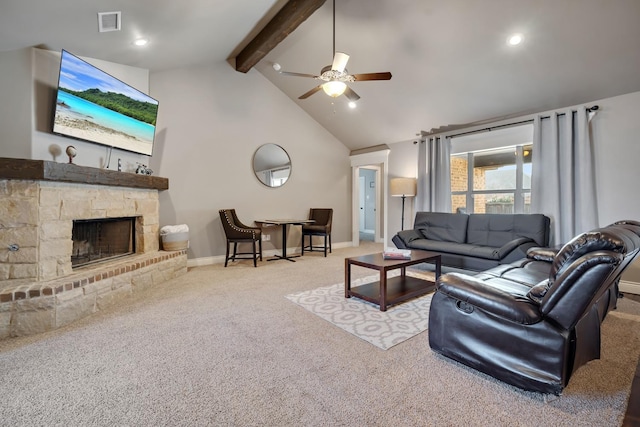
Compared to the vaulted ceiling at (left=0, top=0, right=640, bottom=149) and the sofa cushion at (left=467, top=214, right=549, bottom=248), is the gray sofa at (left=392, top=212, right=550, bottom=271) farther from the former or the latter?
the vaulted ceiling at (left=0, top=0, right=640, bottom=149)

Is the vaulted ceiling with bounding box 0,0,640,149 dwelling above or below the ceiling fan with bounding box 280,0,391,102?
above

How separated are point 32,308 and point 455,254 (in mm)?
4275

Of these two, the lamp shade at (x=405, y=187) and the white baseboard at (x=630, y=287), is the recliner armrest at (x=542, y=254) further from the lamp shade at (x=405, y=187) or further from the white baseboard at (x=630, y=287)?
the lamp shade at (x=405, y=187)

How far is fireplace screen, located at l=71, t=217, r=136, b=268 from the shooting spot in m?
3.12

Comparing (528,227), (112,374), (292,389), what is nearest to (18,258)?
(112,374)

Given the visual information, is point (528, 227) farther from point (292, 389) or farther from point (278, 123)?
point (278, 123)

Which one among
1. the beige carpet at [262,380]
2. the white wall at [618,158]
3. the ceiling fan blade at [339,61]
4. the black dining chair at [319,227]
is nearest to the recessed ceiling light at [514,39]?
the white wall at [618,158]

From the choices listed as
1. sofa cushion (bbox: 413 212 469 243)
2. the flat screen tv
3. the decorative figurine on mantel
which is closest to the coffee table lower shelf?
sofa cushion (bbox: 413 212 469 243)

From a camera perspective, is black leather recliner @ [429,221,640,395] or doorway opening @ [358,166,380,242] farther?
doorway opening @ [358,166,380,242]

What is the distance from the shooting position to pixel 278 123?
5770 millimetres

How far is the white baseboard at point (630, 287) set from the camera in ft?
11.3

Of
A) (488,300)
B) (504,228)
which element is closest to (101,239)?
(488,300)

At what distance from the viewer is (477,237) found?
431 cm

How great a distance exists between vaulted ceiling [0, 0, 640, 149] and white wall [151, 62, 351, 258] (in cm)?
44
